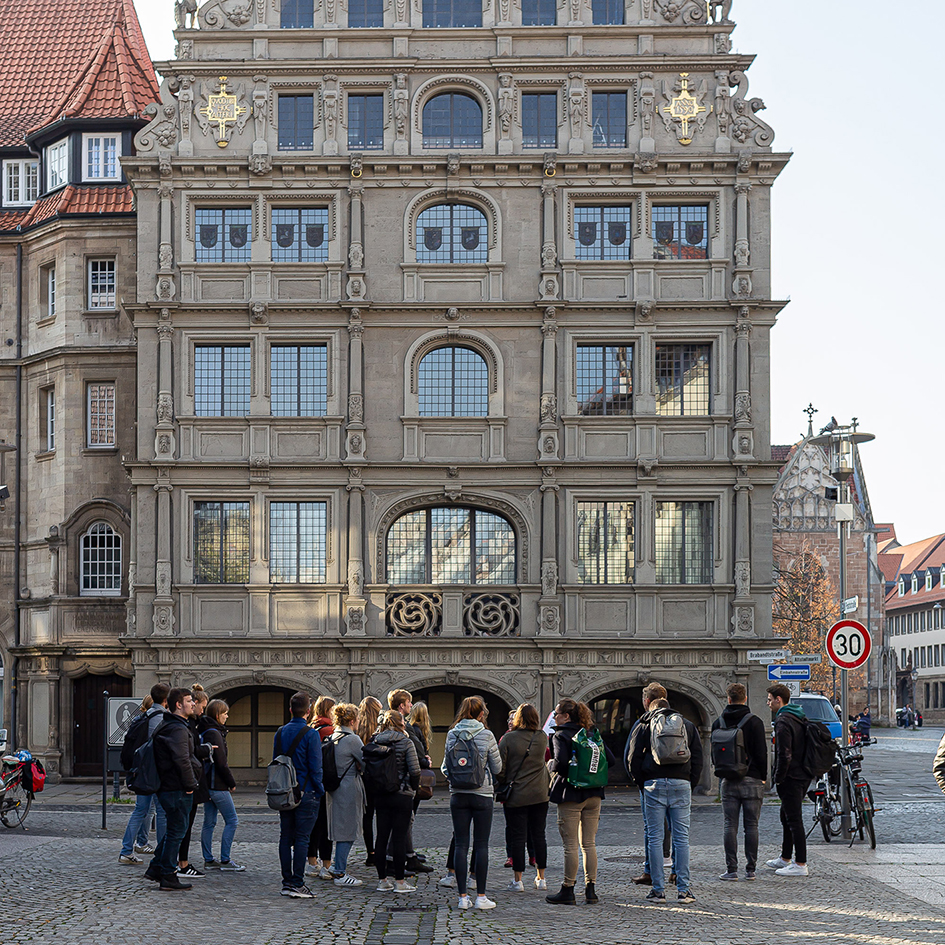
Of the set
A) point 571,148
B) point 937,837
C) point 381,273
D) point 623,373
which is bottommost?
point 937,837

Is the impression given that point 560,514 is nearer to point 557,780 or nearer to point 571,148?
point 571,148

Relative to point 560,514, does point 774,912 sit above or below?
below

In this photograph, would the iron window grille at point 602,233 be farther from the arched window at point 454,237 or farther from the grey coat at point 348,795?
the grey coat at point 348,795

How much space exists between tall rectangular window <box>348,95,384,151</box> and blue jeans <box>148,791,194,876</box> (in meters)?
20.9

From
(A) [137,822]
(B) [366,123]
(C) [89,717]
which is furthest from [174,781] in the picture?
(B) [366,123]

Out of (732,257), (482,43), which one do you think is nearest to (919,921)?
(732,257)

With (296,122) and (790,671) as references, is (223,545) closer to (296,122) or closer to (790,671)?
(296,122)

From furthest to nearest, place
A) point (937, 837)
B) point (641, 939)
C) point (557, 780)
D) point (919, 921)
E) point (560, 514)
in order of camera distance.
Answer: point (560, 514)
point (937, 837)
point (557, 780)
point (919, 921)
point (641, 939)

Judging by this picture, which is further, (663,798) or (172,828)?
(172,828)

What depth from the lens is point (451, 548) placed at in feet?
105

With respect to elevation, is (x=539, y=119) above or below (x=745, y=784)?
above

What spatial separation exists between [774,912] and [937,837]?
841 centimetres

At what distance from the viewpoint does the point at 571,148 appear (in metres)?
32.5

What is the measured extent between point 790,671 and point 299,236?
14024 mm
